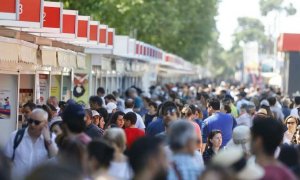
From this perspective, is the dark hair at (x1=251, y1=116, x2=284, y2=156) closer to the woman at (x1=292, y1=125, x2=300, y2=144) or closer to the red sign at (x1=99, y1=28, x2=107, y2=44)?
the woman at (x1=292, y1=125, x2=300, y2=144)

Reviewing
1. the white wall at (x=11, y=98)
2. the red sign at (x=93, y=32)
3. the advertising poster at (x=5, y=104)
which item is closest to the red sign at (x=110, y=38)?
the red sign at (x=93, y=32)

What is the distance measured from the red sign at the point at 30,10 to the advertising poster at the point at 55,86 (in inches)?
323

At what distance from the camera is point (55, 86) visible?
24.2m

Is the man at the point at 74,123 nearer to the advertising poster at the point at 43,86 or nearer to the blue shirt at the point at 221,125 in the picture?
the blue shirt at the point at 221,125

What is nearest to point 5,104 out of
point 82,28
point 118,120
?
point 118,120

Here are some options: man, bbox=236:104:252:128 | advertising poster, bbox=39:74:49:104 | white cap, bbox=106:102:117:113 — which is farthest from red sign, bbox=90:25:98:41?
man, bbox=236:104:252:128

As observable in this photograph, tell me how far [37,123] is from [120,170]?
2353mm

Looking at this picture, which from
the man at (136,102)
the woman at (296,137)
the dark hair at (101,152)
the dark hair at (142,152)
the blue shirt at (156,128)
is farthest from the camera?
the man at (136,102)

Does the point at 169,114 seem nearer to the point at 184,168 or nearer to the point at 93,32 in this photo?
the point at 184,168

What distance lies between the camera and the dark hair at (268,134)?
810cm

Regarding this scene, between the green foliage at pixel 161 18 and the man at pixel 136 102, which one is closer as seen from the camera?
the man at pixel 136 102

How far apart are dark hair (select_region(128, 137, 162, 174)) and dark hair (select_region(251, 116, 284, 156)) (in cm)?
97

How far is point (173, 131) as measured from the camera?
8.01 metres

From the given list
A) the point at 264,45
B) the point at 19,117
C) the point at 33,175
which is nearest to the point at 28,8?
the point at 19,117
